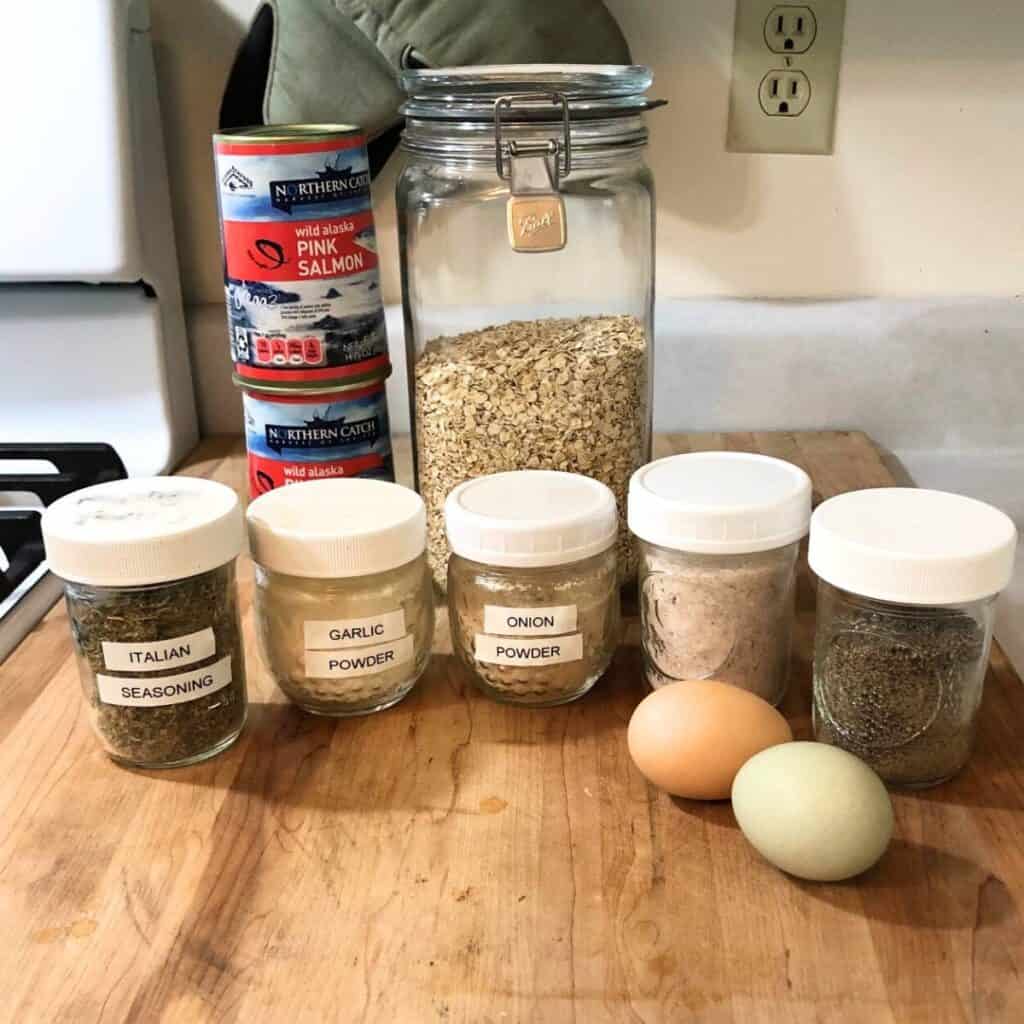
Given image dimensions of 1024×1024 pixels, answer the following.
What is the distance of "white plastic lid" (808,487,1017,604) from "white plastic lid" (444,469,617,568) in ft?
0.43

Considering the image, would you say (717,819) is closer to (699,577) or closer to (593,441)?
(699,577)

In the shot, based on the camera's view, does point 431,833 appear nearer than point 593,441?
Yes

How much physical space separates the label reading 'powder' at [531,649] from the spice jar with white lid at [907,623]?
0.15m

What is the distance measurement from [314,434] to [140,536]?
23 cm

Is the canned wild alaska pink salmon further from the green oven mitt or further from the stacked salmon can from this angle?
the green oven mitt

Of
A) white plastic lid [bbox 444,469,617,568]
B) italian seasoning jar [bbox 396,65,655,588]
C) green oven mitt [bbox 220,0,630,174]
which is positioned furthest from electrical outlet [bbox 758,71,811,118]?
white plastic lid [bbox 444,469,617,568]

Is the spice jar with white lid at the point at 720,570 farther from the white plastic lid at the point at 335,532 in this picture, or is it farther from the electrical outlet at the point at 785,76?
the electrical outlet at the point at 785,76

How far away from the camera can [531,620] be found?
0.68 meters

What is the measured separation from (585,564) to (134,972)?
1.09 feet

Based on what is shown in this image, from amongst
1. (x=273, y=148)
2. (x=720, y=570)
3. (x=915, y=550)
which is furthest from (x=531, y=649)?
(x=273, y=148)

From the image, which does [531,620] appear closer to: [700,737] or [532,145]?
[700,737]

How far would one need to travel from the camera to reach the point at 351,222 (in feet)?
2.55

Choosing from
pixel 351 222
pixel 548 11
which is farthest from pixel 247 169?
pixel 548 11

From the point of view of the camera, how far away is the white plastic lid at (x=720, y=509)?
647 millimetres
